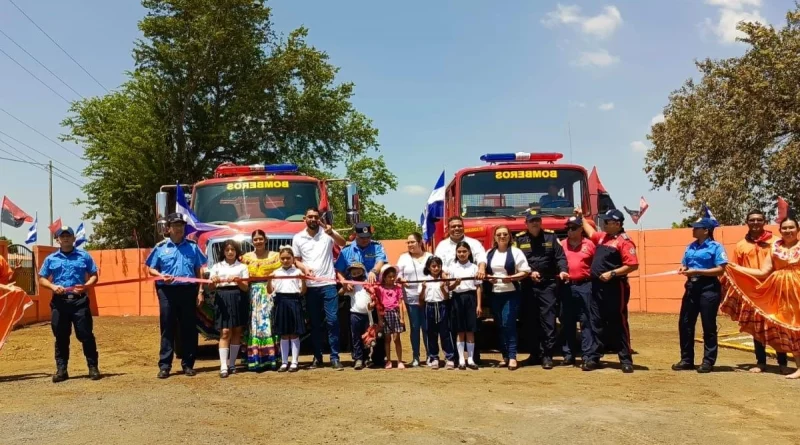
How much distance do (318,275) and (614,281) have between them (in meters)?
3.55

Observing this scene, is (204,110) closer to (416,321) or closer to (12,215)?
(12,215)

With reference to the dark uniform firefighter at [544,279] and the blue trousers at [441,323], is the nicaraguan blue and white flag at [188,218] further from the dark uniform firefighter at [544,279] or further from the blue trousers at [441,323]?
the dark uniform firefighter at [544,279]

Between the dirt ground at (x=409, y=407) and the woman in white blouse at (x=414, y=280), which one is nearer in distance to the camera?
the dirt ground at (x=409, y=407)

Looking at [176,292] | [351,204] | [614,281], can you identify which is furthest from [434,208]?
[176,292]

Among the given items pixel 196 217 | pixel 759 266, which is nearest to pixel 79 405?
pixel 196 217

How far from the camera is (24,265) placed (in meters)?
17.2

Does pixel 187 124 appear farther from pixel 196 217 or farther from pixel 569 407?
pixel 569 407

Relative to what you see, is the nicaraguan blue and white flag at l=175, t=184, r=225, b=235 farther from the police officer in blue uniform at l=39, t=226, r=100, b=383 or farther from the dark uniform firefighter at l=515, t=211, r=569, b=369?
the dark uniform firefighter at l=515, t=211, r=569, b=369

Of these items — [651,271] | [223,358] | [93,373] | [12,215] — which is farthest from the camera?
[12,215]

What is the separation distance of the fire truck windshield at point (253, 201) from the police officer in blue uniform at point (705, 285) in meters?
5.47

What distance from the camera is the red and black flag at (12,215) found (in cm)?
1870

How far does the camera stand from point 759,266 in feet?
26.8

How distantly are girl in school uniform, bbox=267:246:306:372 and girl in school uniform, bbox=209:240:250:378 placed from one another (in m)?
0.37

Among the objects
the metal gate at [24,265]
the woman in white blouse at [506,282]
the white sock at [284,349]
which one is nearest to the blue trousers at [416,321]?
the woman in white blouse at [506,282]
